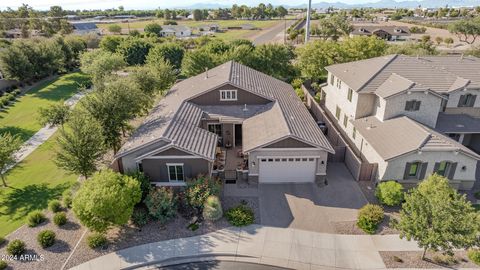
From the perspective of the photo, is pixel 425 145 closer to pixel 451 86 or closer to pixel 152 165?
pixel 451 86

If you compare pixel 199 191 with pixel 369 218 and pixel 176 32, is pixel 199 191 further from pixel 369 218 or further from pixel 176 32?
pixel 176 32

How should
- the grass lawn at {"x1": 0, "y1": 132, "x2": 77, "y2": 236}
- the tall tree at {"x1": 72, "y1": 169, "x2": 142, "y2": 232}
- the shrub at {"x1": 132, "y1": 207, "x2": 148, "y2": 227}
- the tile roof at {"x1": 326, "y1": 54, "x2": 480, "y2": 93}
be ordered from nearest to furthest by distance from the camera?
1. the tall tree at {"x1": 72, "y1": 169, "x2": 142, "y2": 232}
2. the shrub at {"x1": 132, "y1": 207, "x2": 148, "y2": 227}
3. the grass lawn at {"x1": 0, "y1": 132, "x2": 77, "y2": 236}
4. the tile roof at {"x1": 326, "y1": 54, "x2": 480, "y2": 93}

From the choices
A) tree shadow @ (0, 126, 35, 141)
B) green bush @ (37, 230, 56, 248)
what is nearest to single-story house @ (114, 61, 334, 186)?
green bush @ (37, 230, 56, 248)

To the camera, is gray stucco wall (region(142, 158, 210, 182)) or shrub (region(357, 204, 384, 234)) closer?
shrub (region(357, 204, 384, 234))

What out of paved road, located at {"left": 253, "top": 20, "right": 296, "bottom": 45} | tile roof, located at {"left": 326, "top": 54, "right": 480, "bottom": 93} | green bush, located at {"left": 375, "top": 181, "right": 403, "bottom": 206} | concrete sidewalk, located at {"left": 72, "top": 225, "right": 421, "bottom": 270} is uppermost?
tile roof, located at {"left": 326, "top": 54, "right": 480, "bottom": 93}

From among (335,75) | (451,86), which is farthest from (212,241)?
(451,86)

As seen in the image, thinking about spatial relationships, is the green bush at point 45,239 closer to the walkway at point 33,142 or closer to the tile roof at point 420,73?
the walkway at point 33,142

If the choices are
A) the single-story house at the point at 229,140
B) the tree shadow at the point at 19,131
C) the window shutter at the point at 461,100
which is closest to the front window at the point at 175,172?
the single-story house at the point at 229,140

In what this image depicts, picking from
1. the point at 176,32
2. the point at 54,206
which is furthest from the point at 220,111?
the point at 176,32

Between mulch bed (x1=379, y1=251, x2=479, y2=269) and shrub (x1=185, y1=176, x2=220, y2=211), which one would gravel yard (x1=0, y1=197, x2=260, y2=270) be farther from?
mulch bed (x1=379, y1=251, x2=479, y2=269)
